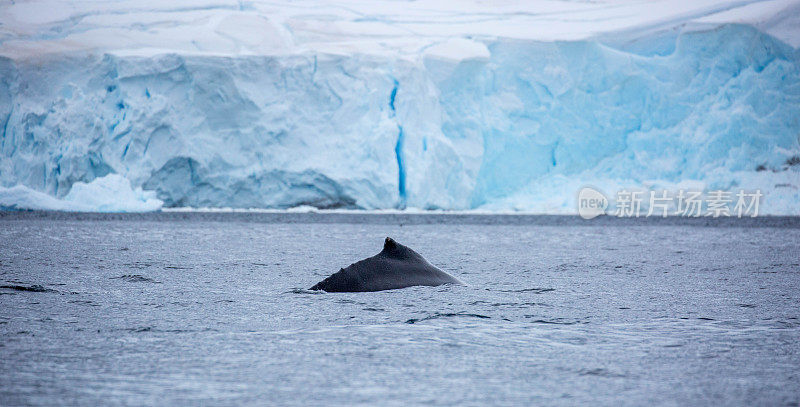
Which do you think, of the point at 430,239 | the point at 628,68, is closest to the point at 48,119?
the point at 430,239

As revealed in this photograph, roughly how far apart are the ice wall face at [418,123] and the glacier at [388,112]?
0.04 metres

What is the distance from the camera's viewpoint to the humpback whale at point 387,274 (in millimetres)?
5910

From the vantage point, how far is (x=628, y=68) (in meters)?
20.8

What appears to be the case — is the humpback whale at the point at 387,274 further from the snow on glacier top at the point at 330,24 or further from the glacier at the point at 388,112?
the snow on glacier top at the point at 330,24

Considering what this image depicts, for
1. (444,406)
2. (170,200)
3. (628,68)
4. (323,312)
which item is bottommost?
(170,200)

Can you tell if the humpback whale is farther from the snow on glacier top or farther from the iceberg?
the snow on glacier top

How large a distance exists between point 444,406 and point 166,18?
21.7 m

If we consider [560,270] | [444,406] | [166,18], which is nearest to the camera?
[444,406]

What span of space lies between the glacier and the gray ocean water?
10042 mm

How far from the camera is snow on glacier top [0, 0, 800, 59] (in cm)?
2073

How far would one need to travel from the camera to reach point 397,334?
399 cm

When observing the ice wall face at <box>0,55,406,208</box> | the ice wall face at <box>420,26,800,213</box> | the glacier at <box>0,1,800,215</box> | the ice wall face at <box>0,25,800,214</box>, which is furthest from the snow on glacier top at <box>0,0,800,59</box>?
the ice wall face at <box>0,55,406,208</box>

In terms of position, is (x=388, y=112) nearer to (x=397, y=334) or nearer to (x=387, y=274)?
(x=387, y=274)

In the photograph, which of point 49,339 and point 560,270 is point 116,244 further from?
point 49,339
